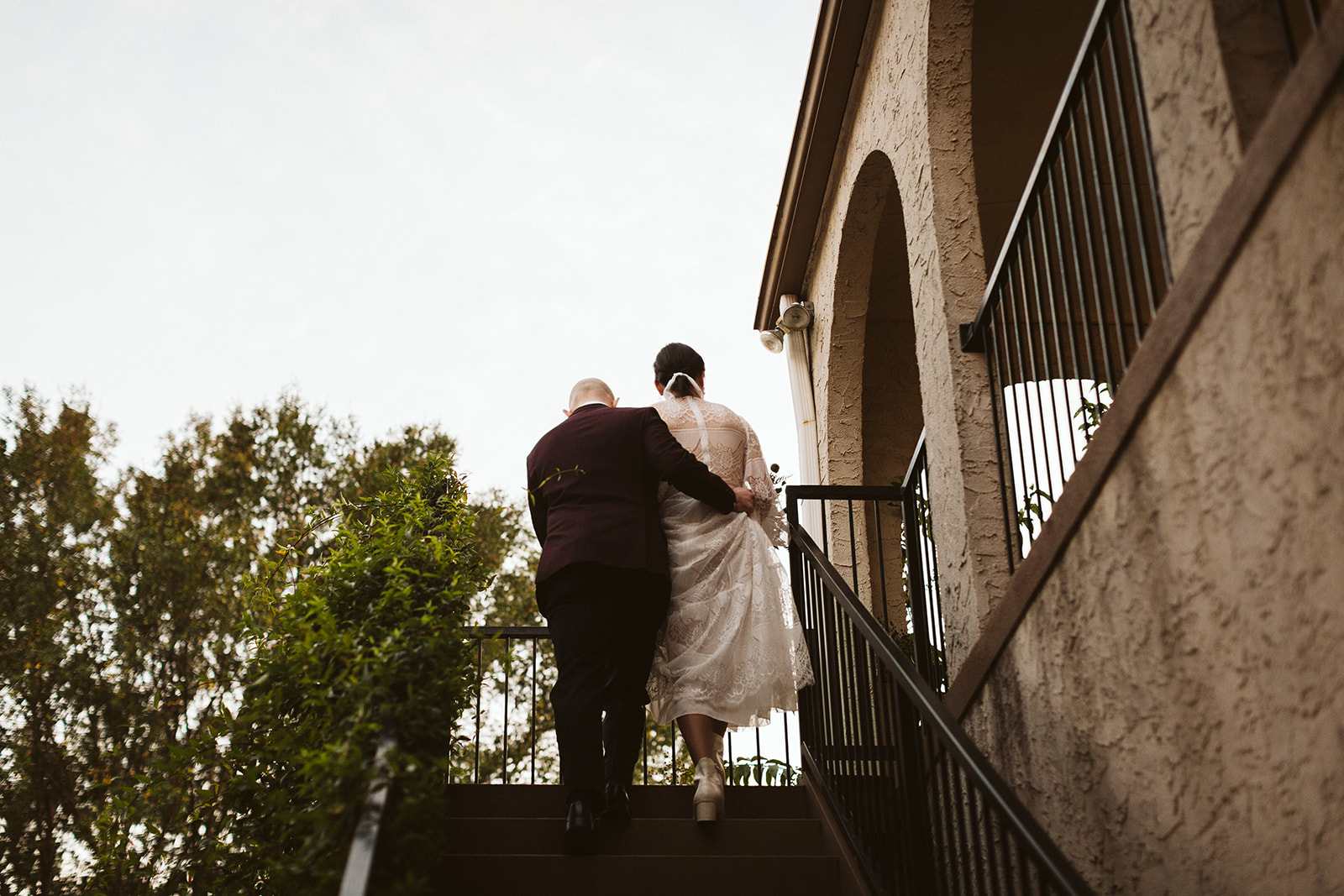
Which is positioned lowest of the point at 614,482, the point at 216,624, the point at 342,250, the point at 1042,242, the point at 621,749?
the point at 621,749

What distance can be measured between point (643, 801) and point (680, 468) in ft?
4.51

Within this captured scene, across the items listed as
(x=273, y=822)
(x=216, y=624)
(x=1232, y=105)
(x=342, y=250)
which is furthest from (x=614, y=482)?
(x=342, y=250)

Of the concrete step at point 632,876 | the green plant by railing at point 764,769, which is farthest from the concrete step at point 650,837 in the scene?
the green plant by railing at point 764,769

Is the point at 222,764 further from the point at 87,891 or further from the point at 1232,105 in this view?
the point at 1232,105

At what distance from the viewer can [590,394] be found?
4539 mm

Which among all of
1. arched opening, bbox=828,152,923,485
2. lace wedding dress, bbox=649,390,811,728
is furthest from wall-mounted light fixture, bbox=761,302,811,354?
lace wedding dress, bbox=649,390,811,728

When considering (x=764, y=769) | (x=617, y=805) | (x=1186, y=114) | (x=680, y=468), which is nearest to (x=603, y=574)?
(x=680, y=468)

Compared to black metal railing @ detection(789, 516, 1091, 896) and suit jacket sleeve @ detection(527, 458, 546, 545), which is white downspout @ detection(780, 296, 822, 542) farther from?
suit jacket sleeve @ detection(527, 458, 546, 545)

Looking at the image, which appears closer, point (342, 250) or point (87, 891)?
point (87, 891)

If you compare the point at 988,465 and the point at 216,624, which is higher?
the point at 216,624

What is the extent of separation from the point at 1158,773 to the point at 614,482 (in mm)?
2214

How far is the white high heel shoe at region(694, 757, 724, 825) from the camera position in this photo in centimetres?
362

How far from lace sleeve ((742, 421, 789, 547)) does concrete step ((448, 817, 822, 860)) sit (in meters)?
1.31

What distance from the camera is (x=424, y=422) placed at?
61.6ft
